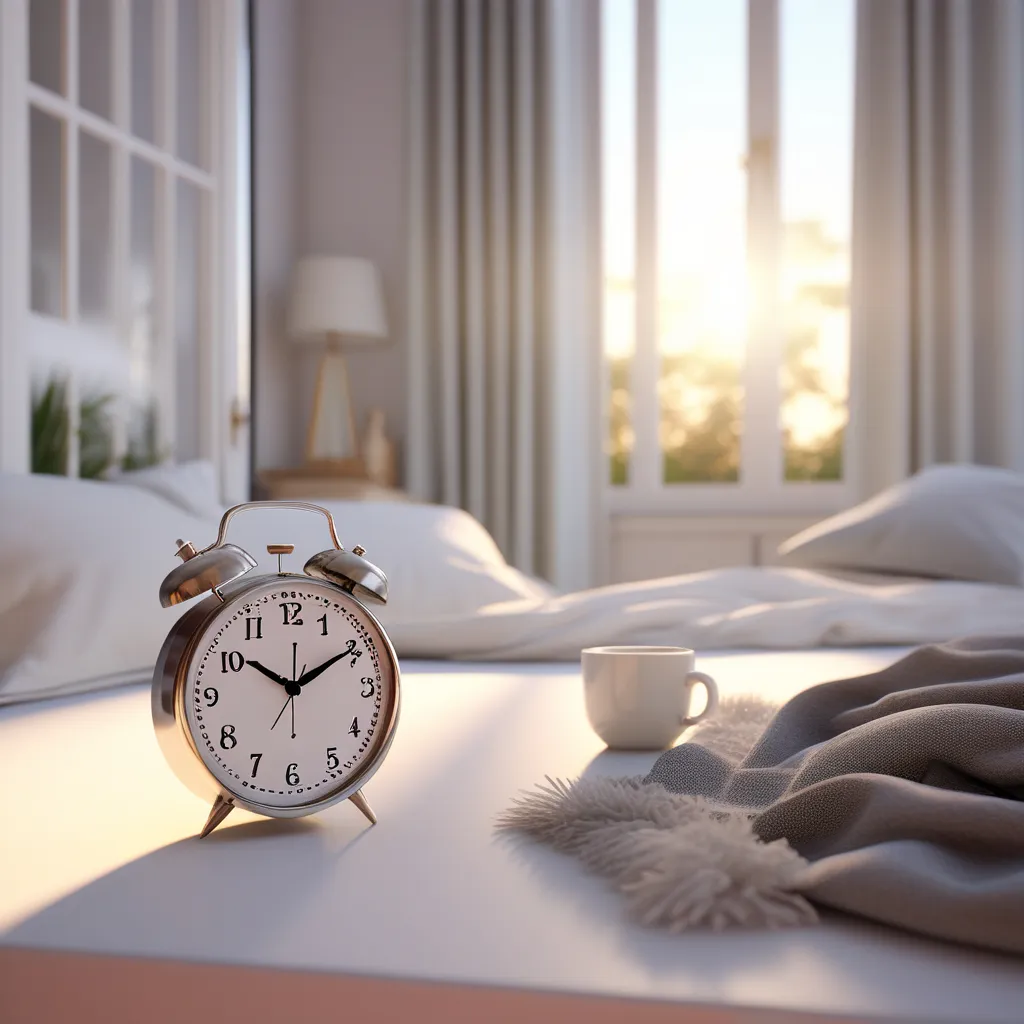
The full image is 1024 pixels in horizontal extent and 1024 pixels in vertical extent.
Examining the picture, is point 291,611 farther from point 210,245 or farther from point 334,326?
point 334,326

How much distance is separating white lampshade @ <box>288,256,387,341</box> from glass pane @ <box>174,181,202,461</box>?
0.60 meters

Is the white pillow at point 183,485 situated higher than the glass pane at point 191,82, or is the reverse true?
the glass pane at point 191,82

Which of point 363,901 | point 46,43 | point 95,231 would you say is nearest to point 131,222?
point 95,231

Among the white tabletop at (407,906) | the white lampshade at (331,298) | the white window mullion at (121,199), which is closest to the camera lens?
the white tabletop at (407,906)

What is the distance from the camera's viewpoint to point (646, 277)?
408 centimetres

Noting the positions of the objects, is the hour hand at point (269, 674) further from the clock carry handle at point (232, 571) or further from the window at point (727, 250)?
the window at point (727, 250)

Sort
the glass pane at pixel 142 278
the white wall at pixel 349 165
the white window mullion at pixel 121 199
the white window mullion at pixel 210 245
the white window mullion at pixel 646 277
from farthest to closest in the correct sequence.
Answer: the white wall at pixel 349 165, the white window mullion at pixel 646 277, the white window mullion at pixel 210 245, the glass pane at pixel 142 278, the white window mullion at pixel 121 199

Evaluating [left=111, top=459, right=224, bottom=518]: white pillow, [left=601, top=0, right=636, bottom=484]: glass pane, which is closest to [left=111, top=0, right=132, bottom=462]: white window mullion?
[left=111, top=459, right=224, bottom=518]: white pillow

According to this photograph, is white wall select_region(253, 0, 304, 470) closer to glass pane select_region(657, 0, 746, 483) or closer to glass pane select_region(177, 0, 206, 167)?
glass pane select_region(177, 0, 206, 167)

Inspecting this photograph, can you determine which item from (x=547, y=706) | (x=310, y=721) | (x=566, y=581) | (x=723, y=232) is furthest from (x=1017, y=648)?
(x=723, y=232)

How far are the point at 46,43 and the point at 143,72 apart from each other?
498 millimetres

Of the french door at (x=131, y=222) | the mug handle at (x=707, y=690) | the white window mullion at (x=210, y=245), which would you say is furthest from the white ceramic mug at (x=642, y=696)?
the white window mullion at (x=210, y=245)

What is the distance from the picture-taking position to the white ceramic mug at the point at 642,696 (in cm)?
95

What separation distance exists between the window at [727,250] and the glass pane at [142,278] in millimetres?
1793
